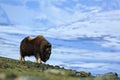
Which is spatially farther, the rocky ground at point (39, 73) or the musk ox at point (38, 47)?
the musk ox at point (38, 47)

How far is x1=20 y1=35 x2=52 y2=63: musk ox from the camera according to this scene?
36750 mm

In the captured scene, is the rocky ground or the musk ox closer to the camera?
the rocky ground

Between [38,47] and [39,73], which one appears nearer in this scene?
[39,73]

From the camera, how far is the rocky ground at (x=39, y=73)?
55.1 feet

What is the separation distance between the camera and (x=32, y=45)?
38188 millimetres

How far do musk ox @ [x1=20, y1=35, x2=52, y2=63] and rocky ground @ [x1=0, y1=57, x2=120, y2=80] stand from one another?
2.79m

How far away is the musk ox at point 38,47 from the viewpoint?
121 feet

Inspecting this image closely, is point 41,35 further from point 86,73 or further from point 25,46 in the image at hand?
point 86,73

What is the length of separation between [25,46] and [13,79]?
23387mm

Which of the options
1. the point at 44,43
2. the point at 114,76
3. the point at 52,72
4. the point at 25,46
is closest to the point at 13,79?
the point at 52,72

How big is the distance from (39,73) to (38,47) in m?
14.1

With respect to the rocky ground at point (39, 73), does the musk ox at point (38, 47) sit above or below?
above

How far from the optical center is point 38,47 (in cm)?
3731

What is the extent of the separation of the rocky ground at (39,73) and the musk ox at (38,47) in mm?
2787
